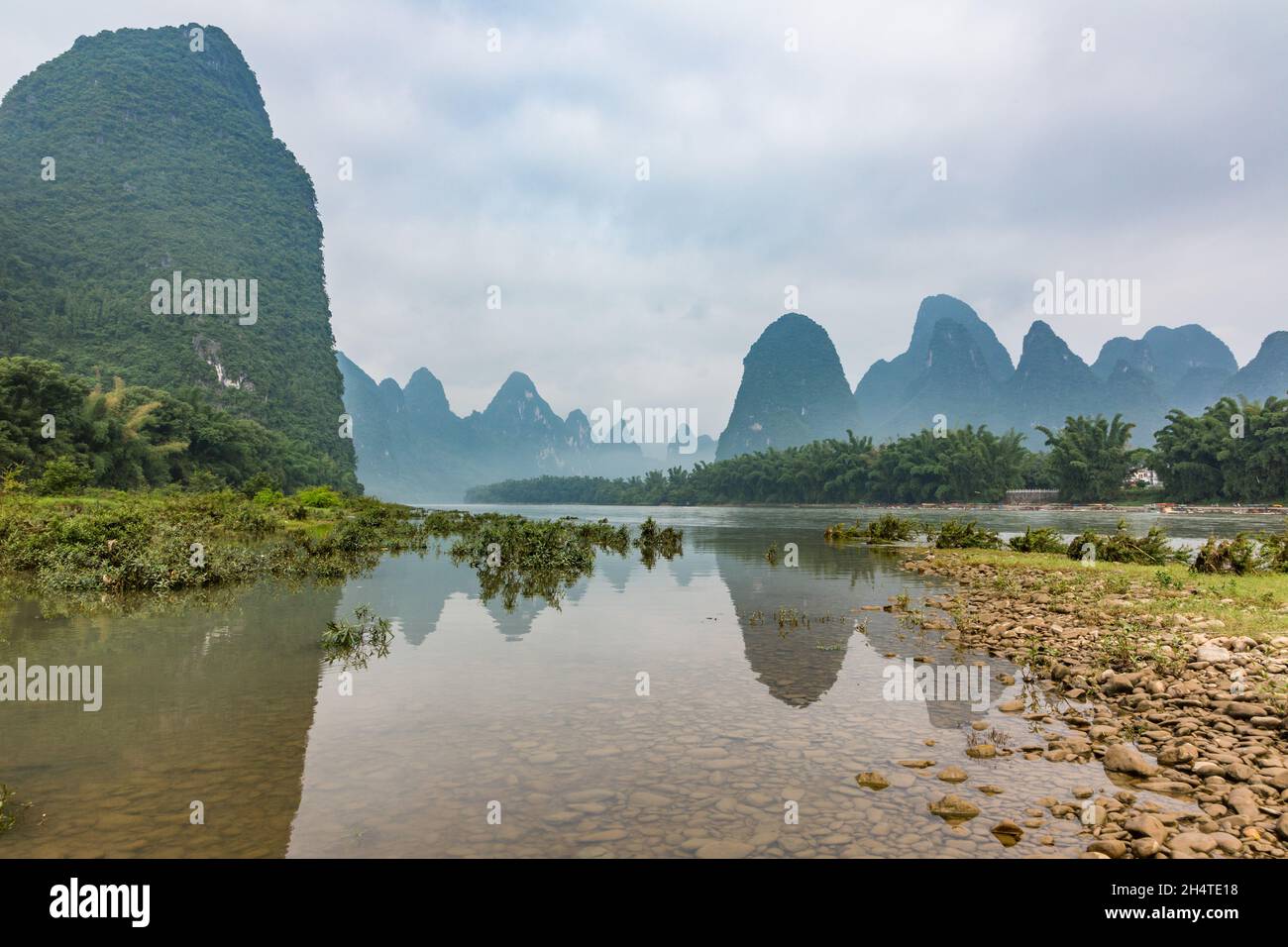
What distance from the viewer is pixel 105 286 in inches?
3504

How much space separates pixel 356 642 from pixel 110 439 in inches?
1626

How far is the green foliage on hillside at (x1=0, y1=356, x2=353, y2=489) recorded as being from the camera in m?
34.5

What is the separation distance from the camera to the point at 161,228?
346ft

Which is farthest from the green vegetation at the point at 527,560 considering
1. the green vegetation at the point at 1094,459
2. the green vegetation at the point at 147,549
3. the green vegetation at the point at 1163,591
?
the green vegetation at the point at 1094,459

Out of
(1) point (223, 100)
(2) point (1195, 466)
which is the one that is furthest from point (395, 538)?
(1) point (223, 100)

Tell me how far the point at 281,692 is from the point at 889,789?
23.6 ft

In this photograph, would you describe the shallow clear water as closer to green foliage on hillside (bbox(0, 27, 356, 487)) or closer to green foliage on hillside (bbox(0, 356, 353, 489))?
green foliage on hillside (bbox(0, 356, 353, 489))

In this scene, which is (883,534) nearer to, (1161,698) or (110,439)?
(1161,698)

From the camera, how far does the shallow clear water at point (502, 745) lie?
16.0ft

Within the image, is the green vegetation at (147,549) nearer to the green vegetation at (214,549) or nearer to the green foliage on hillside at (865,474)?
the green vegetation at (214,549)

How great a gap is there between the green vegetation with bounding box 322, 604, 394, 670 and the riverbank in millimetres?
9003

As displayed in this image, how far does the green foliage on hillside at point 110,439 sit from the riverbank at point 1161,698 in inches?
1443

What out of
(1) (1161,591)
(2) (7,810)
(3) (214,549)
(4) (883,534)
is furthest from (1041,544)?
(3) (214,549)

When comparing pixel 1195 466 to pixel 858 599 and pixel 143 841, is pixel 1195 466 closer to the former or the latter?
pixel 858 599
